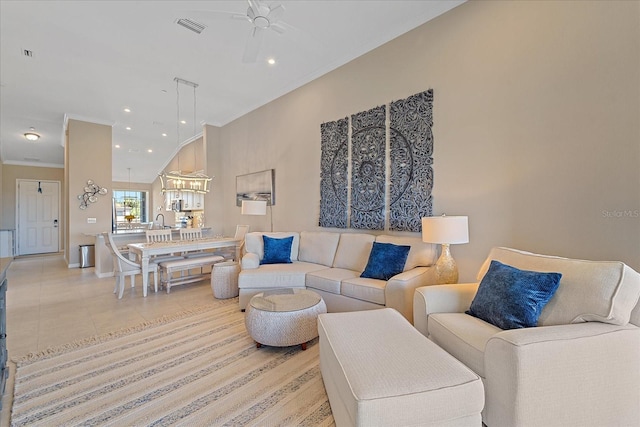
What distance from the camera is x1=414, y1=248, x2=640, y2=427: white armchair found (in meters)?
1.31

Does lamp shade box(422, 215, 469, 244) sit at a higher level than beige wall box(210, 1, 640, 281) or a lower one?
lower

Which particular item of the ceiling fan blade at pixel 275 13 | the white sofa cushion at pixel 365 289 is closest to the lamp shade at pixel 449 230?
the white sofa cushion at pixel 365 289

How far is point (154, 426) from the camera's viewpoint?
1.56 m

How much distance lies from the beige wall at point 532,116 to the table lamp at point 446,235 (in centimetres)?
38

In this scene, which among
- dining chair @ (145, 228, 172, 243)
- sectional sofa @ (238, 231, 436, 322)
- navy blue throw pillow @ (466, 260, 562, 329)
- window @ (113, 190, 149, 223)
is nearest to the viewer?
navy blue throw pillow @ (466, 260, 562, 329)

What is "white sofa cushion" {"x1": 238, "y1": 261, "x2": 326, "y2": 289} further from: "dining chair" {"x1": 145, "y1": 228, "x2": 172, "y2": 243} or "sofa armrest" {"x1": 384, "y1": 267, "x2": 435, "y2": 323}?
"dining chair" {"x1": 145, "y1": 228, "x2": 172, "y2": 243}

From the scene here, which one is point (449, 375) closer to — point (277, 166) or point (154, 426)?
point (154, 426)

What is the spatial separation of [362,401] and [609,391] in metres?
1.33

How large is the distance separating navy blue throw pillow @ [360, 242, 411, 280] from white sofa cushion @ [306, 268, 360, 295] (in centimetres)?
25

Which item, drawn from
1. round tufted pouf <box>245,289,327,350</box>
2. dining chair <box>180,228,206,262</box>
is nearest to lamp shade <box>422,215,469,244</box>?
round tufted pouf <box>245,289,327,350</box>

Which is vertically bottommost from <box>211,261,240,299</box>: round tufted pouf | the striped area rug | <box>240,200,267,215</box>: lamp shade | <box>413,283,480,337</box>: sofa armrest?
the striped area rug

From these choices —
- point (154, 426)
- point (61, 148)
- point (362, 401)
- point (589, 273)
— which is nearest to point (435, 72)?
point (589, 273)

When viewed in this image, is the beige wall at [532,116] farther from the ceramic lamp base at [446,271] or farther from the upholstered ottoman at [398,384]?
the upholstered ottoman at [398,384]

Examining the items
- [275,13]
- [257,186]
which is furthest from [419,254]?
[257,186]
